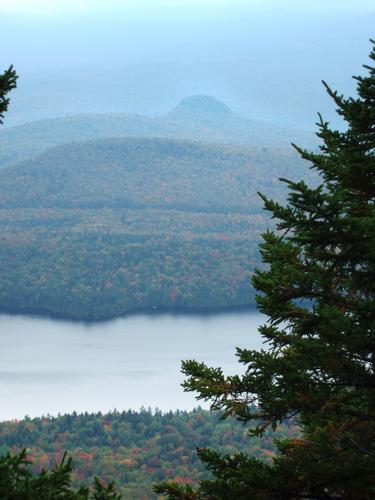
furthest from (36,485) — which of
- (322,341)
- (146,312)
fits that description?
(146,312)

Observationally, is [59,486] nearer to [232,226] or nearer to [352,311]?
[352,311]

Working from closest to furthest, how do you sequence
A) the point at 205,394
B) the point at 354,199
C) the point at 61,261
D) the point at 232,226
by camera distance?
1. the point at 354,199
2. the point at 205,394
3. the point at 61,261
4. the point at 232,226

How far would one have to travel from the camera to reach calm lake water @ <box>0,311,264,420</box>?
267 feet

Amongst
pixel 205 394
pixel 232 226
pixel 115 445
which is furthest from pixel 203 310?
pixel 205 394

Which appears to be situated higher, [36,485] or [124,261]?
[36,485]

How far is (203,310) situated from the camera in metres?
140

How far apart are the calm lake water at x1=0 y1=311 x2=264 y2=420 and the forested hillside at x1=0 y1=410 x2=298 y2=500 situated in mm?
5662

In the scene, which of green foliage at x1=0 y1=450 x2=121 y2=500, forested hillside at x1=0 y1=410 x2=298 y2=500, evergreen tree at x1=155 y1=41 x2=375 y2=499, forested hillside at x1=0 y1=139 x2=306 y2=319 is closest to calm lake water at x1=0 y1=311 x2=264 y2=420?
forested hillside at x1=0 y1=410 x2=298 y2=500

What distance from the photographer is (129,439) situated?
7188 centimetres

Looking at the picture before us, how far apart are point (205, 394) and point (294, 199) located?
11.3 feet

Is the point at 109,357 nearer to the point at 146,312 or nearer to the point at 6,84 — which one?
the point at 146,312

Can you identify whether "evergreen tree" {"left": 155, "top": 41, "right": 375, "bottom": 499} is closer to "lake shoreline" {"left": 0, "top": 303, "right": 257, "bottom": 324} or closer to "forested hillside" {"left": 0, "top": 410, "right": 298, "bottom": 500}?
"forested hillside" {"left": 0, "top": 410, "right": 298, "bottom": 500}

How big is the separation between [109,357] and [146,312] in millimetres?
40044

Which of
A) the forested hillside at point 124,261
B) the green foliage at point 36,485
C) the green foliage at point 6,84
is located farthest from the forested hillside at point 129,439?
the forested hillside at point 124,261
